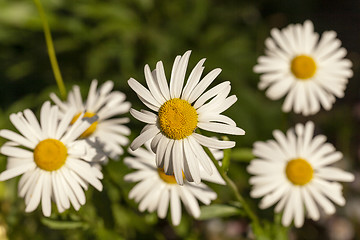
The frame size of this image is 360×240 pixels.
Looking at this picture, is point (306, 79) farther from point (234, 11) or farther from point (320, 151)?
point (234, 11)

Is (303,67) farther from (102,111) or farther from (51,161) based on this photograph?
(51,161)

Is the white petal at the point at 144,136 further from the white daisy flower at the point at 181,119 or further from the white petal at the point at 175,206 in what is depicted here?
the white petal at the point at 175,206

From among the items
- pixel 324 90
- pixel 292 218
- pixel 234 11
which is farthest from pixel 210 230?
pixel 234 11

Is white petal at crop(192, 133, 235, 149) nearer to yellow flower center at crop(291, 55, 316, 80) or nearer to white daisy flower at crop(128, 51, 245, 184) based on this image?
white daisy flower at crop(128, 51, 245, 184)

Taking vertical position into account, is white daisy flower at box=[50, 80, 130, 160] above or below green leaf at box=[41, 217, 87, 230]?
above

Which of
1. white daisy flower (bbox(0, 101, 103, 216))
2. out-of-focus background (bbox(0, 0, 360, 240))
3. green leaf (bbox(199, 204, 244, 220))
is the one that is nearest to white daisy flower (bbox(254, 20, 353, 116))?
out-of-focus background (bbox(0, 0, 360, 240))

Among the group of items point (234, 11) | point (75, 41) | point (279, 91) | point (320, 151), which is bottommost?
point (320, 151)

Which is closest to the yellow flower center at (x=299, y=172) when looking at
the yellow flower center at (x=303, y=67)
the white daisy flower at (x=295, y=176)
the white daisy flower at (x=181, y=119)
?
the white daisy flower at (x=295, y=176)
